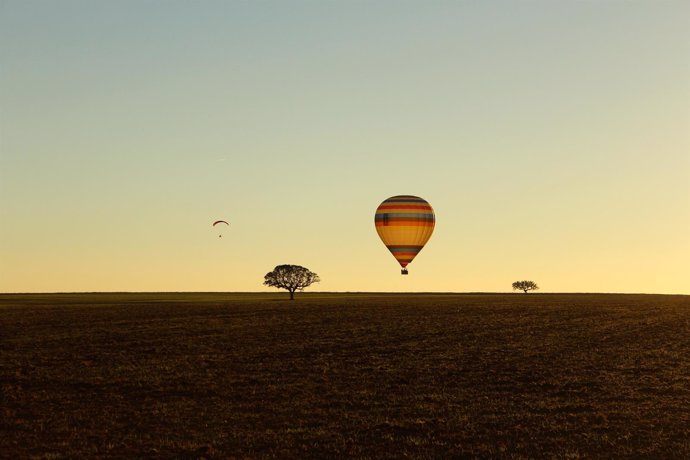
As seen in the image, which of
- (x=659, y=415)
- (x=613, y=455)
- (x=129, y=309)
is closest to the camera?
(x=613, y=455)

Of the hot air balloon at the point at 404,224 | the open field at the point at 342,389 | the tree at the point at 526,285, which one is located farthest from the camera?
the tree at the point at 526,285

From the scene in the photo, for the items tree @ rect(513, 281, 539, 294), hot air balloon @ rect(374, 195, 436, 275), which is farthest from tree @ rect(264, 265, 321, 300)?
tree @ rect(513, 281, 539, 294)

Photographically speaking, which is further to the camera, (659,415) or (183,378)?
(183,378)

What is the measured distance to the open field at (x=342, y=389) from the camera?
23359 millimetres

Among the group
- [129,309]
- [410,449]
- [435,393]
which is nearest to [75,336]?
[129,309]

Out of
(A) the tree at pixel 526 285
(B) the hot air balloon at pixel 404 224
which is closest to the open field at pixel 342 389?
(B) the hot air balloon at pixel 404 224

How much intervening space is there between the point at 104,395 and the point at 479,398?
582 inches

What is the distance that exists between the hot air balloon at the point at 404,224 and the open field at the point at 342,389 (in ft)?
36.2

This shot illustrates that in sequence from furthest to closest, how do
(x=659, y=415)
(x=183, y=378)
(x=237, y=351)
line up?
(x=237, y=351), (x=183, y=378), (x=659, y=415)

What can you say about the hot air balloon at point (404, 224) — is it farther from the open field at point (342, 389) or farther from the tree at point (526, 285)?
the tree at point (526, 285)

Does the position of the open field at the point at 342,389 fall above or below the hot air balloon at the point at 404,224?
below

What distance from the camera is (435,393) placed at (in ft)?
103

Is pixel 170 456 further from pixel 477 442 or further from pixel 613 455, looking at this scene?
pixel 613 455

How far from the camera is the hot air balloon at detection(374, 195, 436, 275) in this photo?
67.2m
